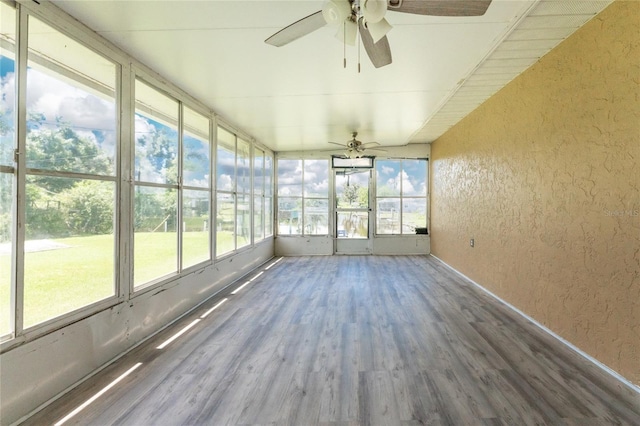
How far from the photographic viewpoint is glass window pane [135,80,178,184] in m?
2.88

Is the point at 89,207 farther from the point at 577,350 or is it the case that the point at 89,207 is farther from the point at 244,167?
the point at 577,350

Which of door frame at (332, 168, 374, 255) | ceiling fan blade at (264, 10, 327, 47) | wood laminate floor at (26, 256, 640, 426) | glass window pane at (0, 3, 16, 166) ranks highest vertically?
ceiling fan blade at (264, 10, 327, 47)

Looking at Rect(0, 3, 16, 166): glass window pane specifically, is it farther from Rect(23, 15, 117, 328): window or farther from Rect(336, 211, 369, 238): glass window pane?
Rect(336, 211, 369, 238): glass window pane

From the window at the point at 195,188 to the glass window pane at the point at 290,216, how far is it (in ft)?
11.6

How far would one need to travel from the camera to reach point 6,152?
1.79 metres

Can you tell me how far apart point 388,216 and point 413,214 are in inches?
27.0

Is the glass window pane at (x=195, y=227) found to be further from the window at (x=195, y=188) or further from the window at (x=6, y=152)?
the window at (x=6, y=152)

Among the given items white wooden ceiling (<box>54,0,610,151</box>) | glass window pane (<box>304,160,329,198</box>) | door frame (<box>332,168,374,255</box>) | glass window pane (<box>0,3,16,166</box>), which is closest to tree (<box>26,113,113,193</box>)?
glass window pane (<box>0,3,16,166</box>)

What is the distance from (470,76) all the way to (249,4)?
2.69 m

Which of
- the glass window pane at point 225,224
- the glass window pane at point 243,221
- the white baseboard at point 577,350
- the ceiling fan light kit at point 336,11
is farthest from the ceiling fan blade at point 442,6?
the glass window pane at point 243,221

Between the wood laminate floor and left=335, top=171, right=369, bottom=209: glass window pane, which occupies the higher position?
left=335, top=171, right=369, bottom=209: glass window pane

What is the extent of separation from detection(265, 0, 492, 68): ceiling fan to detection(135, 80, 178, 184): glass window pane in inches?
72.5

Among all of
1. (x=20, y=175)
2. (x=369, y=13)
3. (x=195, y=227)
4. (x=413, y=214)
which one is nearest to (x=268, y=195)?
(x=195, y=227)

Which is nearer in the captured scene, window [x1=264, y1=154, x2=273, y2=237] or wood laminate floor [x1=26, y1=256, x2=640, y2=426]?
wood laminate floor [x1=26, y1=256, x2=640, y2=426]
